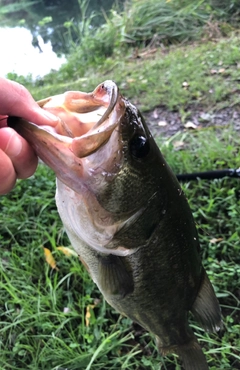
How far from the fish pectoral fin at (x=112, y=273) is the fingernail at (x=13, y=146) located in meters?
0.53

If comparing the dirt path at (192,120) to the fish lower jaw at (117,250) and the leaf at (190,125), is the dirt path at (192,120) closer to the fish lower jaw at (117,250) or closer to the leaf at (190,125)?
the leaf at (190,125)

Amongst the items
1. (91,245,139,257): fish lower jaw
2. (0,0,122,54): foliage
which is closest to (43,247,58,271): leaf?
(91,245,139,257): fish lower jaw

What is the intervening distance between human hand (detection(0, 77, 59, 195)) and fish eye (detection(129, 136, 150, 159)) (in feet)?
0.87

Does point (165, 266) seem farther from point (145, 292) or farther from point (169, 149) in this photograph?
point (169, 149)

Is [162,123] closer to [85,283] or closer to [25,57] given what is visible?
[85,283]

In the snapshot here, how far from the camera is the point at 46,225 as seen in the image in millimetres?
3066

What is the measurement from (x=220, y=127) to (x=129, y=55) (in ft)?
11.7

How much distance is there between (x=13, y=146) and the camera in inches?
48.3

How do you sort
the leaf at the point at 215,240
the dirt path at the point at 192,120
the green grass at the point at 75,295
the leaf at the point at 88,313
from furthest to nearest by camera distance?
the dirt path at the point at 192,120 < the leaf at the point at 215,240 < the leaf at the point at 88,313 < the green grass at the point at 75,295

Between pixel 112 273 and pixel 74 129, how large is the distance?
0.54 metres

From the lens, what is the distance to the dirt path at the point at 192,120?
3.97 m

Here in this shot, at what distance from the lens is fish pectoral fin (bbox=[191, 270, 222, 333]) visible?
1749 millimetres

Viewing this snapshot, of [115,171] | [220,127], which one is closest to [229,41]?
[220,127]

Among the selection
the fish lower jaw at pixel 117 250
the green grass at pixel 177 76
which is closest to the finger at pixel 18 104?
A: the fish lower jaw at pixel 117 250
